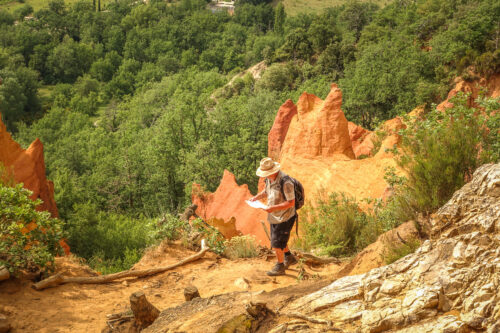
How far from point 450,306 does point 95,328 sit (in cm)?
404

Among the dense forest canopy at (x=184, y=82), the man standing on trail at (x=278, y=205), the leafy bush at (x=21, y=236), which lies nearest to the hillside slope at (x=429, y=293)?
the man standing on trail at (x=278, y=205)

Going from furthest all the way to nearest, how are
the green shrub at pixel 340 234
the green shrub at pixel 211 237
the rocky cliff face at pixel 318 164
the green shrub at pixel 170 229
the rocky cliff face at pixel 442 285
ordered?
the rocky cliff face at pixel 318 164 < the green shrub at pixel 170 229 < the green shrub at pixel 211 237 < the green shrub at pixel 340 234 < the rocky cliff face at pixel 442 285

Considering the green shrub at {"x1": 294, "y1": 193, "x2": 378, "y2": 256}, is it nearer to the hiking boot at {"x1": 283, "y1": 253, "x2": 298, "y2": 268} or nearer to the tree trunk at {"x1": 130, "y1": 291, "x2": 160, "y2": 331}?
the hiking boot at {"x1": 283, "y1": 253, "x2": 298, "y2": 268}

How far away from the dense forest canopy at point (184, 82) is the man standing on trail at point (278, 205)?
1212cm

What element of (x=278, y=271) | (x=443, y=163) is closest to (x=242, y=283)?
(x=278, y=271)

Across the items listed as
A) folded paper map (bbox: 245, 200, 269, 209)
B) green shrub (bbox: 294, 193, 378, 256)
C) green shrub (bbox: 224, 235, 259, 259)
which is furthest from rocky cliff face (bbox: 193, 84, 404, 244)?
folded paper map (bbox: 245, 200, 269, 209)

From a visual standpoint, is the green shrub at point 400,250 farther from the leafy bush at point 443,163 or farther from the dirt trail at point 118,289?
the dirt trail at point 118,289

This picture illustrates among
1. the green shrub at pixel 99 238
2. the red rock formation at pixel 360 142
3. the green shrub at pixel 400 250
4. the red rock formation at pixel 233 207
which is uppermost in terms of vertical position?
the green shrub at pixel 400 250

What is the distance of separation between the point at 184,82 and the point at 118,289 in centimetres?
4580

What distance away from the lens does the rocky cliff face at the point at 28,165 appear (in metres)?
14.4

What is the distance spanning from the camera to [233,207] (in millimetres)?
14805

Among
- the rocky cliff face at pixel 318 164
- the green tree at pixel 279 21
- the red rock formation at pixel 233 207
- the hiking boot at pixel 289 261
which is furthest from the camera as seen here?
the green tree at pixel 279 21

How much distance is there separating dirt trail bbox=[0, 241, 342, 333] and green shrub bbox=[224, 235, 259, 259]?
222 mm

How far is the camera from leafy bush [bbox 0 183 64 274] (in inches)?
233
